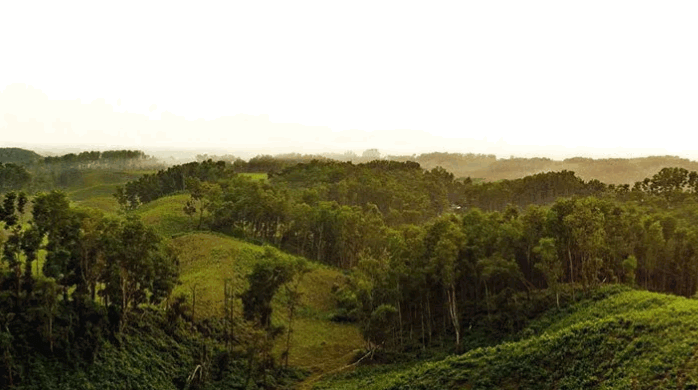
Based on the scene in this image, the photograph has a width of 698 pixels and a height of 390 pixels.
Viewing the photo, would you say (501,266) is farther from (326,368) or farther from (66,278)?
(66,278)

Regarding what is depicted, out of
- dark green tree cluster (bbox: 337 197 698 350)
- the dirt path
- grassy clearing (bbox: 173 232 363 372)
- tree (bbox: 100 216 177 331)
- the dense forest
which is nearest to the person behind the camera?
the dense forest

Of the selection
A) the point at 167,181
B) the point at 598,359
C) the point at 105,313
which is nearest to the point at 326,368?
the point at 105,313

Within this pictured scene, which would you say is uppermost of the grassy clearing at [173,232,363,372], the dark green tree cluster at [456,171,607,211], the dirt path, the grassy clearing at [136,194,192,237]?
the dark green tree cluster at [456,171,607,211]

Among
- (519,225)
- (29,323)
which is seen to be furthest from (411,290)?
(29,323)

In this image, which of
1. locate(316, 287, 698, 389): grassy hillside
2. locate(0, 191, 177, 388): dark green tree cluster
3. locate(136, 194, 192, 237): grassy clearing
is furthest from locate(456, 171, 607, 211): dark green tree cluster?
locate(0, 191, 177, 388): dark green tree cluster

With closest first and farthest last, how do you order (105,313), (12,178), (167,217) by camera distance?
(105,313) → (167,217) → (12,178)

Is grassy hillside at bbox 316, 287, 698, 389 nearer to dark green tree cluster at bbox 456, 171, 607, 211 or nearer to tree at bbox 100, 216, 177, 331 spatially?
tree at bbox 100, 216, 177, 331

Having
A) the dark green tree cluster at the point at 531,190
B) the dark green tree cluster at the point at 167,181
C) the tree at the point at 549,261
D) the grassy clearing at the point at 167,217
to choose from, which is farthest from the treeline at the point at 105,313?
the dark green tree cluster at the point at 531,190

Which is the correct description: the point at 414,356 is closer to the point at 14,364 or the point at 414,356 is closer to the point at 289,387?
the point at 289,387
